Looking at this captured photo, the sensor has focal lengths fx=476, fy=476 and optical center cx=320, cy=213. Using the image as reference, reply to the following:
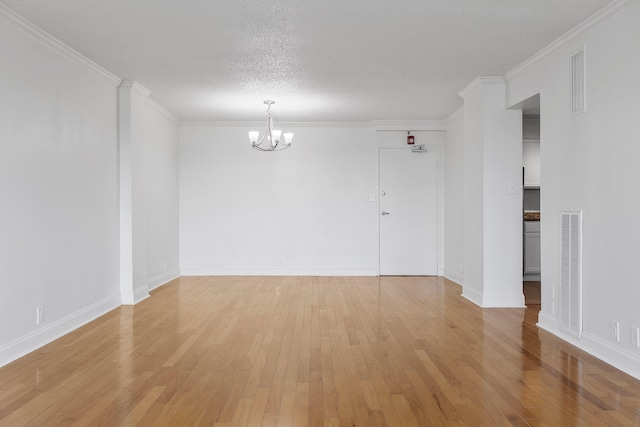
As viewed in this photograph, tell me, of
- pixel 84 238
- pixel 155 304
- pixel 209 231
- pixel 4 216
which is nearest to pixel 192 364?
pixel 4 216

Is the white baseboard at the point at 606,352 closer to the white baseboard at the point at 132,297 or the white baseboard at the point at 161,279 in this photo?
the white baseboard at the point at 132,297

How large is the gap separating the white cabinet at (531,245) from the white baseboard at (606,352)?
9.80 ft

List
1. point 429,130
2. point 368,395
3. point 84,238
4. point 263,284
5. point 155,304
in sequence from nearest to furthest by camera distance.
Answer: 1. point 368,395
2. point 84,238
3. point 155,304
4. point 263,284
5. point 429,130

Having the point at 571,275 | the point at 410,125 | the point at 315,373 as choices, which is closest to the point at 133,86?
the point at 315,373

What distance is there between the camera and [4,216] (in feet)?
11.4

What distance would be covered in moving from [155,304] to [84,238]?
1.28 meters

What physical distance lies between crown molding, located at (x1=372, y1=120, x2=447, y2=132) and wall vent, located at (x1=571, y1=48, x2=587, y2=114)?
12.9 feet

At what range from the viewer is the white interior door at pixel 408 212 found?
8031 mm

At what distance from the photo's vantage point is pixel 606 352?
3467 mm

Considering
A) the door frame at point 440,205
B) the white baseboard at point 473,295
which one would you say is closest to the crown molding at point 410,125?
the door frame at point 440,205

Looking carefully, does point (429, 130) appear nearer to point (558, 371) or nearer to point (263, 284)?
point (263, 284)

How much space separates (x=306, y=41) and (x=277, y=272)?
462 cm

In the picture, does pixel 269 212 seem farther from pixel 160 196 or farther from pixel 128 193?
pixel 128 193

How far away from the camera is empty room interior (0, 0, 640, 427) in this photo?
289cm
